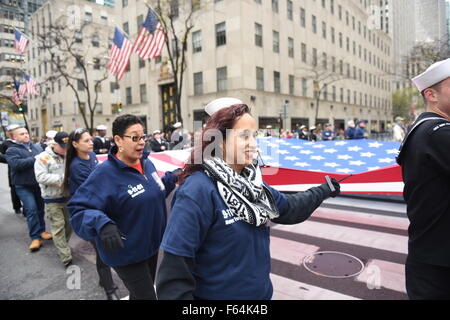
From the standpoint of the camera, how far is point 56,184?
4844 mm

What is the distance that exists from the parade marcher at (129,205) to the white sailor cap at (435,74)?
2.40 meters

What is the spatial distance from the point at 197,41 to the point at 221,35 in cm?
308

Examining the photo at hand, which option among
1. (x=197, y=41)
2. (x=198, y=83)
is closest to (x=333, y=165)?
(x=198, y=83)

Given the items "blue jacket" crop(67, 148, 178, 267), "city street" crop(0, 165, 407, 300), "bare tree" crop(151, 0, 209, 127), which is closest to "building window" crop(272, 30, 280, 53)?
"bare tree" crop(151, 0, 209, 127)

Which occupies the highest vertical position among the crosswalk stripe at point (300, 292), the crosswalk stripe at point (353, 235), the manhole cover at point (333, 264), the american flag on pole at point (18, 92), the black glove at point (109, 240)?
the american flag on pole at point (18, 92)

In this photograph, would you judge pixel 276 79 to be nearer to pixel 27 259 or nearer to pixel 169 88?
pixel 169 88

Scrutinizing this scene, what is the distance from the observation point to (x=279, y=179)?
4125 mm

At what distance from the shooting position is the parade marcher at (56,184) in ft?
15.9

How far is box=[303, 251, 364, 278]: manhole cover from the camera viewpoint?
4320 mm

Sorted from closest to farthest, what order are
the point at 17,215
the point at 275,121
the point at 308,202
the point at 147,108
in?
1. the point at 308,202
2. the point at 17,215
3. the point at 275,121
4. the point at 147,108

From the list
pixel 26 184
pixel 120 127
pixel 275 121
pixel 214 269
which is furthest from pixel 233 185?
pixel 275 121

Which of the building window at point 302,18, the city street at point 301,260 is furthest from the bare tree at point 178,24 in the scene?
the city street at point 301,260

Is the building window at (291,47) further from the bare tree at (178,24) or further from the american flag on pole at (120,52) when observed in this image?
the american flag on pole at (120,52)
